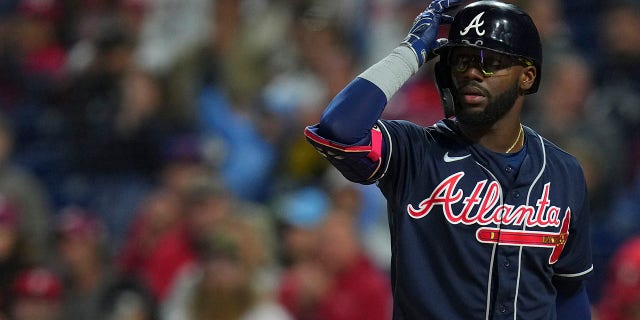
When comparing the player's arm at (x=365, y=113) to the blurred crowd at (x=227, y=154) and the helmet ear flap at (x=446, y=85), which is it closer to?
the helmet ear flap at (x=446, y=85)

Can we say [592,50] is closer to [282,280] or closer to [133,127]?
[282,280]

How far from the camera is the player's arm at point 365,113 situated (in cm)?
262

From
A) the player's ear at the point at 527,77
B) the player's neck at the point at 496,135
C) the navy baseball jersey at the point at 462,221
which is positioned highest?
the player's ear at the point at 527,77

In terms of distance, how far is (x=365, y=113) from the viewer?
262 cm

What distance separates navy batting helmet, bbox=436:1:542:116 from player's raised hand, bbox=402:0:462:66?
36 mm

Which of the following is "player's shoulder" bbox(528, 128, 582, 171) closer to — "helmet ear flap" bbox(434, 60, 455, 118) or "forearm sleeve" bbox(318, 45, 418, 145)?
"helmet ear flap" bbox(434, 60, 455, 118)

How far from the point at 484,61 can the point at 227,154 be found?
420cm

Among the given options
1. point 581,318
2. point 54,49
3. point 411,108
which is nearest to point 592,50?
point 411,108

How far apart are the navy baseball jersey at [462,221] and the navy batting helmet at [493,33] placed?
0.65 ft

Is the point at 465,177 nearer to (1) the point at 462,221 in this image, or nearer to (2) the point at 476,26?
(1) the point at 462,221

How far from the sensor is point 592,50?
6379mm

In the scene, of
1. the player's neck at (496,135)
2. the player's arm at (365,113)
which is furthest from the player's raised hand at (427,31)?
the player's neck at (496,135)

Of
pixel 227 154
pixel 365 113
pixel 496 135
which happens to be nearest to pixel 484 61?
pixel 496 135

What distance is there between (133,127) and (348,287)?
7.69 feet
